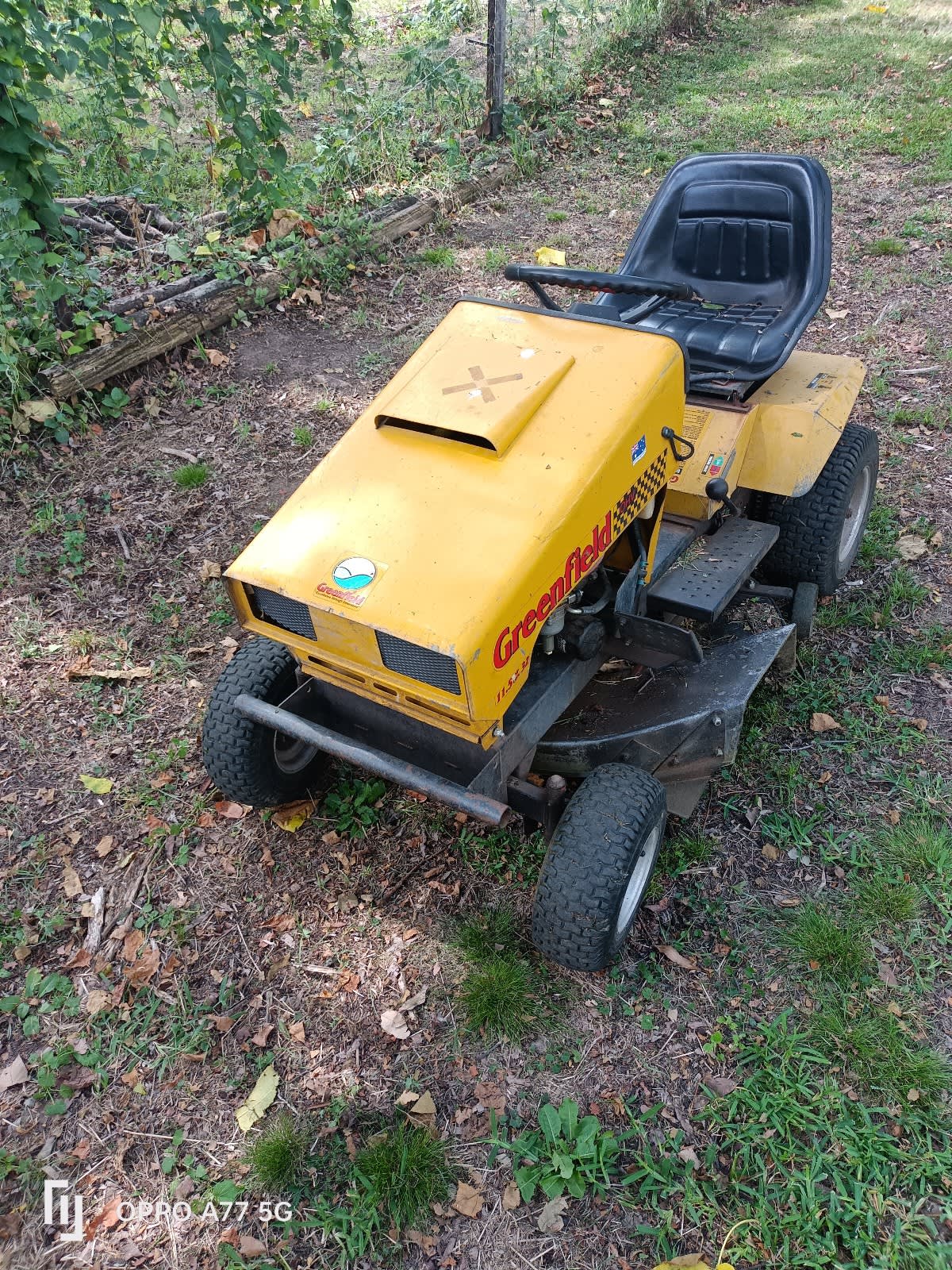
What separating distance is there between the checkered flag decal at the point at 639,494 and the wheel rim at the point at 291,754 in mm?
1158

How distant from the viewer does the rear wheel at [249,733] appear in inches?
102

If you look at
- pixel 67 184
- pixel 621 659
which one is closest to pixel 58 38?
pixel 67 184

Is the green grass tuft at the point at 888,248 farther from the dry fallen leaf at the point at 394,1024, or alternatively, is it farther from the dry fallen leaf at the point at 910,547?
the dry fallen leaf at the point at 394,1024

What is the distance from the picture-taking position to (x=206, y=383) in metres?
4.78

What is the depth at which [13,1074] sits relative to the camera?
2367 mm

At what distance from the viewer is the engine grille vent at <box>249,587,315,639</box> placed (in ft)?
7.26

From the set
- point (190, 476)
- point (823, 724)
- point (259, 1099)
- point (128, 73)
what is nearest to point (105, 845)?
point (259, 1099)

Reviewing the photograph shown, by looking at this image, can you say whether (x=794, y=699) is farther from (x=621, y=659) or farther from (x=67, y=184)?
(x=67, y=184)

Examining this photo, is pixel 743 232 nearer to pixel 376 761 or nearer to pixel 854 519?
pixel 854 519

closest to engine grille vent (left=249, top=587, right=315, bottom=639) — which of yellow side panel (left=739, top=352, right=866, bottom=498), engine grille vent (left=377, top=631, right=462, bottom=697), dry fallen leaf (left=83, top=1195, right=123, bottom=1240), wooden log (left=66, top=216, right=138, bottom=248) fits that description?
engine grille vent (left=377, top=631, right=462, bottom=697)

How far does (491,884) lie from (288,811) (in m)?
0.71

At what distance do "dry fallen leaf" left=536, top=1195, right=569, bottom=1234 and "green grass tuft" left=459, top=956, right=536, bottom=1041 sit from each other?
0.38m

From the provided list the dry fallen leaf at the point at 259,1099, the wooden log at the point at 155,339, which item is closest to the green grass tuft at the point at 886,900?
the dry fallen leaf at the point at 259,1099

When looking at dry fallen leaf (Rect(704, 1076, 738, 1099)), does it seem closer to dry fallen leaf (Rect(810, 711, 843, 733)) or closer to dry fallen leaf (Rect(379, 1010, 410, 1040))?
dry fallen leaf (Rect(379, 1010, 410, 1040))
